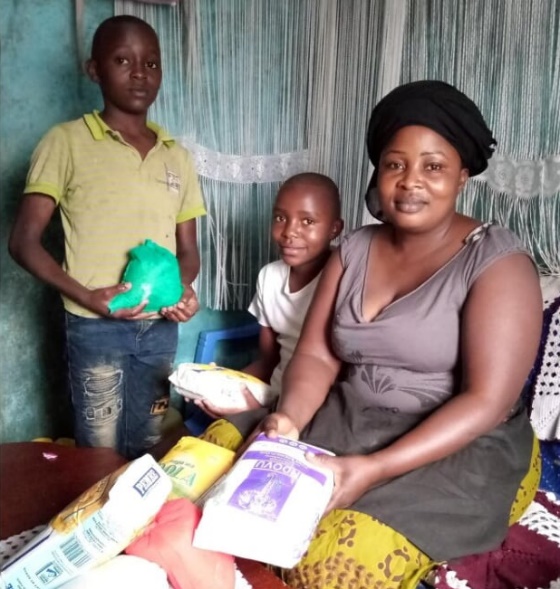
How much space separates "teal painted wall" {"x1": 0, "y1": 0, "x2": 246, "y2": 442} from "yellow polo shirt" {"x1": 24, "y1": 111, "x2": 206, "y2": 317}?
1.11 ft

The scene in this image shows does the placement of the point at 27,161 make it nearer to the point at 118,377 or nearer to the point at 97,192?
the point at 97,192

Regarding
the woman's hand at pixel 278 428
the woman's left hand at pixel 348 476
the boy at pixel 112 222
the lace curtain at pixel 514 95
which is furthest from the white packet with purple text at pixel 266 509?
A: the lace curtain at pixel 514 95

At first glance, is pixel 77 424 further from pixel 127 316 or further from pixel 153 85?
pixel 153 85

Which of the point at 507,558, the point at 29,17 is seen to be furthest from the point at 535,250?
the point at 29,17

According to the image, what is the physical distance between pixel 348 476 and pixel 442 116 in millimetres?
634

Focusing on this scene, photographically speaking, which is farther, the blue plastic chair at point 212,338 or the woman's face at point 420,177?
the blue plastic chair at point 212,338

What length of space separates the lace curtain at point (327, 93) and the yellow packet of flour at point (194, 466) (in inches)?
37.8

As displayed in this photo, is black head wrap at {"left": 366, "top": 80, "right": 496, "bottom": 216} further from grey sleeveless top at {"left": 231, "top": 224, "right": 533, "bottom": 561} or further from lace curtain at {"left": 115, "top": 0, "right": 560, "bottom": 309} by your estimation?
lace curtain at {"left": 115, "top": 0, "right": 560, "bottom": 309}

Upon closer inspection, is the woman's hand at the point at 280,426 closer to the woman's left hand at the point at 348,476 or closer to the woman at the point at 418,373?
the woman at the point at 418,373

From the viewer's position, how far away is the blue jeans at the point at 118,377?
5.24ft

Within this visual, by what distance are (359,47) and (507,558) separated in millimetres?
1522

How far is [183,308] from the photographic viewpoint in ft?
5.18

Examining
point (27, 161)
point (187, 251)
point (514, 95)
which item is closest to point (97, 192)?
point (187, 251)

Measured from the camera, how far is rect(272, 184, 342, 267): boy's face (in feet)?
5.29
